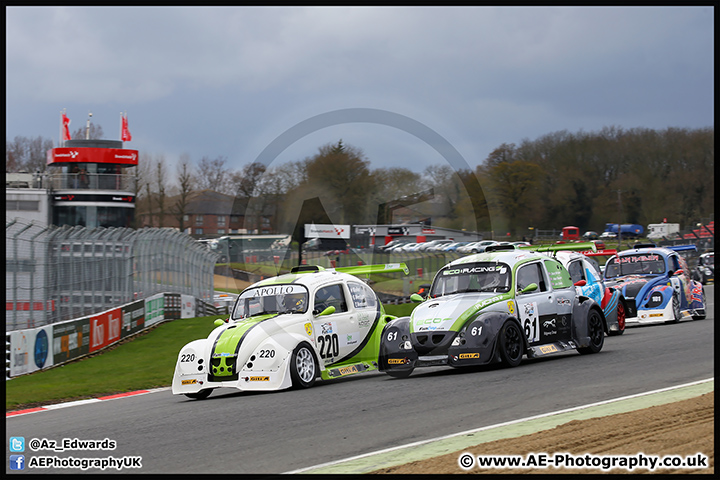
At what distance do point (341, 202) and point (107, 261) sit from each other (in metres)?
8.30

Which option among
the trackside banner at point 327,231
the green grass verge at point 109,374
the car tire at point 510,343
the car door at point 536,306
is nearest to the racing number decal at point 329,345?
the car tire at point 510,343

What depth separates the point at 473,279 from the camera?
12289 mm

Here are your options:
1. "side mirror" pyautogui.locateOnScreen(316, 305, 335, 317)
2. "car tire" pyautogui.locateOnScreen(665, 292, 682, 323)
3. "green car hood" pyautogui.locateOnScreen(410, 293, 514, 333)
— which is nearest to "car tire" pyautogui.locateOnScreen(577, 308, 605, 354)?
"green car hood" pyautogui.locateOnScreen(410, 293, 514, 333)

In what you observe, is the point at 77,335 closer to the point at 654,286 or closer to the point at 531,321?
the point at 531,321

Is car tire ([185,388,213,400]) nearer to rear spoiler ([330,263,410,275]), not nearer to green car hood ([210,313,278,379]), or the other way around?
green car hood ([210,313,278,379])

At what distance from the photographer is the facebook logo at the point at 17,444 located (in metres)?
7.30

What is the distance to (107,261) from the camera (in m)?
20.4

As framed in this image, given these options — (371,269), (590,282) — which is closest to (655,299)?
(590,282)

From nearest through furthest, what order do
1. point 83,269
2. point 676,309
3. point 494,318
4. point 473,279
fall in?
point 494,318 → point 473,279 → point 83,269 → point 676,309

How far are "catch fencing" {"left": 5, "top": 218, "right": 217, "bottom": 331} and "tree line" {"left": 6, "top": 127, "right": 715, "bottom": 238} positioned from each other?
368 cm

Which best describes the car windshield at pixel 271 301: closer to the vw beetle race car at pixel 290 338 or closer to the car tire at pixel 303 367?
the vw beetle race car at pixel 290 338

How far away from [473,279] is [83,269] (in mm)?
10965

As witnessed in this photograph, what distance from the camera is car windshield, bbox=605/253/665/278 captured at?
20172 mm
